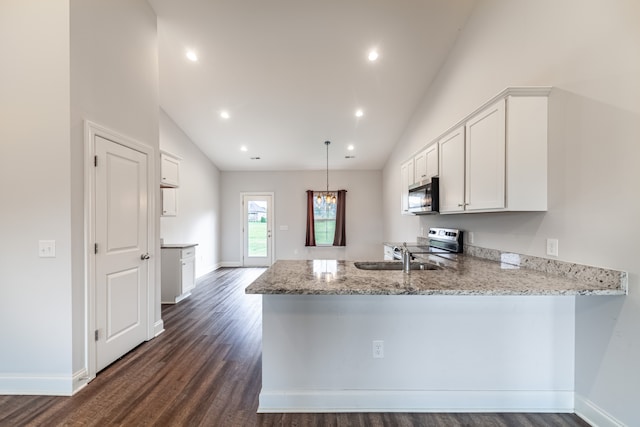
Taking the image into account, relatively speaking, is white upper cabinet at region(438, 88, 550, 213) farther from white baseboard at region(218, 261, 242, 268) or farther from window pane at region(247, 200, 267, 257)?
white baseboard at region(218, 261, 242, 268)

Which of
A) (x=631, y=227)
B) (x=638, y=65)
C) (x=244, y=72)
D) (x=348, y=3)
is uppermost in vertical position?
(x=348, y=3)

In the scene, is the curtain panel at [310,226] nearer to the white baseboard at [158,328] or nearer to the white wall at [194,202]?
the white wall at [194,202]

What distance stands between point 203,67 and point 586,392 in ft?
17.1

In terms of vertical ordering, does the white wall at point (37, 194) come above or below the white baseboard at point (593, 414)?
above

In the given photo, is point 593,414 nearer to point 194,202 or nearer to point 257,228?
point 194,202

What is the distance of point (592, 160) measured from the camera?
1.74 m

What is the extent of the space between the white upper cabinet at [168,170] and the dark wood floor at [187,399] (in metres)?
2.31

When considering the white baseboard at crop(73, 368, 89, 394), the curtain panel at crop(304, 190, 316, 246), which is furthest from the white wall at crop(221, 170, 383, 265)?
the white baseboard at crop(73, 368, 89, 394)

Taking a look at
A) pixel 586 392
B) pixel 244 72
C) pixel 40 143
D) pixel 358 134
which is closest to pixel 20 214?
pixel 40 143

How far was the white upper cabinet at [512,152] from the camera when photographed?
6.57 ft

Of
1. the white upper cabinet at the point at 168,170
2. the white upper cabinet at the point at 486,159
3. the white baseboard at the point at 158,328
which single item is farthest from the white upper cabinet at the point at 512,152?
the white upper cabinet at the point at 168,170

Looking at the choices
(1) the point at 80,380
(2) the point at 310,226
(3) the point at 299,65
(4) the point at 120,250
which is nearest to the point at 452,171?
(3) the point at 299,65

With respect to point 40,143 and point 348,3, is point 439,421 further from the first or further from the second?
point 348,3

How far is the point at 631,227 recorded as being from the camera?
1.53m
